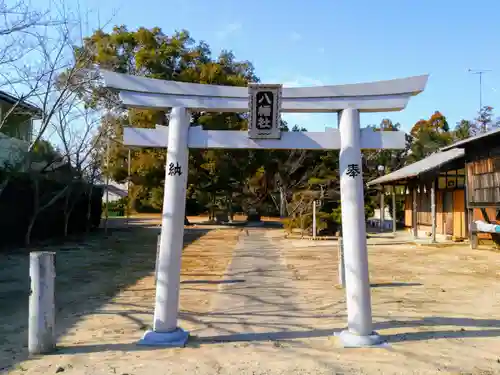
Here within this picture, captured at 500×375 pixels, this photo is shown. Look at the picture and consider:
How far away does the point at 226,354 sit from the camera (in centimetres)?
529

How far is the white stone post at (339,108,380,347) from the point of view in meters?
5.73

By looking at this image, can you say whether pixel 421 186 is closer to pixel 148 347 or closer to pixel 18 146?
pixel 18 146

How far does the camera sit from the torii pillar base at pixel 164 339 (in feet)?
18.3

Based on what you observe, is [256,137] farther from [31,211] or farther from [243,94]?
[31,211]

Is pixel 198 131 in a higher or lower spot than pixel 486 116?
lower

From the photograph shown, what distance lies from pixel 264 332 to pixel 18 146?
15.9 metres

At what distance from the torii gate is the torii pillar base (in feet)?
0.07

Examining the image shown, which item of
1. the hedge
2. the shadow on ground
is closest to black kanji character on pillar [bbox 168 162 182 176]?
the shadow on ground

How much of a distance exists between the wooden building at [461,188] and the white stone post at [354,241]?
9.85 metres

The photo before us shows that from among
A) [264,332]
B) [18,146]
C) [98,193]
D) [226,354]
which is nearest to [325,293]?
[264,332]

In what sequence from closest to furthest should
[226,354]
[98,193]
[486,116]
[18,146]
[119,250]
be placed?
[226,354] < [119,250] < [18,146] < [98,193] < [486,116]

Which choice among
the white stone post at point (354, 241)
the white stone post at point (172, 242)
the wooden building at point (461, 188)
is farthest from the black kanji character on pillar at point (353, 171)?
the wooden building at point (461, 188)

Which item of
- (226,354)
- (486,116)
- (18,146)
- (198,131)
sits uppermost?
(486,116)

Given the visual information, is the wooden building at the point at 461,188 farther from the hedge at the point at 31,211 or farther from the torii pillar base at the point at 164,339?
the hedge at the point at 31,211
